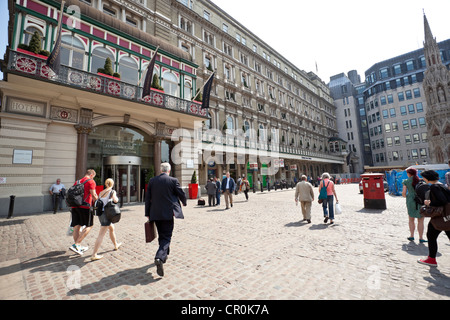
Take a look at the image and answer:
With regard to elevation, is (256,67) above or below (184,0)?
below

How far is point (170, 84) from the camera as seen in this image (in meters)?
16.3

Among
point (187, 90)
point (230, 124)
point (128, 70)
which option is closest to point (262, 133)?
point (230, 124)

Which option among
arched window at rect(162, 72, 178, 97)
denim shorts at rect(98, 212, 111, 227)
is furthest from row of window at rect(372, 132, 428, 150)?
denim shorts at rect(98, 212, 111, 227)

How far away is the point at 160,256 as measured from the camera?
133 inches

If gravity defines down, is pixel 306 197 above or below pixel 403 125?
below

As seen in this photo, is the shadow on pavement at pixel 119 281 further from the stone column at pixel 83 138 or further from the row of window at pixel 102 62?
the row of window at pixel 102 62

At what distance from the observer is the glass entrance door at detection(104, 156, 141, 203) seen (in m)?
13.9

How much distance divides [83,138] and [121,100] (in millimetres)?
3266

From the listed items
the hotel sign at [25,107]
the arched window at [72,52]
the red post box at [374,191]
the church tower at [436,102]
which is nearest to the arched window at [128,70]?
the arched window at [72,52]

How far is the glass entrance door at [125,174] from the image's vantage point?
45.4 feet

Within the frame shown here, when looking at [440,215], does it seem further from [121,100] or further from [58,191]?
[58,191]

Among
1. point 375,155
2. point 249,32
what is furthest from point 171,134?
point 375,155
